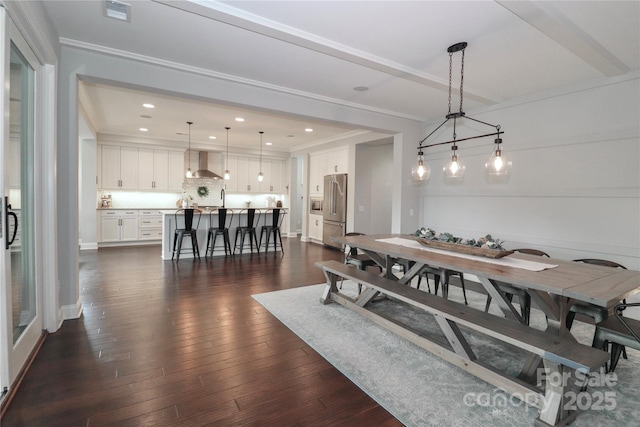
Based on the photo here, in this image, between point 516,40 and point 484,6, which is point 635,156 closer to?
point 516,40

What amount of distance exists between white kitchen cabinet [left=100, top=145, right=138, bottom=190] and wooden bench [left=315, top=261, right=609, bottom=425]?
7218 mm

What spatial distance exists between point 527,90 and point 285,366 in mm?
4368

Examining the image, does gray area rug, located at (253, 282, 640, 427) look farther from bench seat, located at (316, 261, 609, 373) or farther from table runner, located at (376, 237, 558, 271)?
table runner, located at (376, 237, 558, 271)

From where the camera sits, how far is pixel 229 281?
4.71m

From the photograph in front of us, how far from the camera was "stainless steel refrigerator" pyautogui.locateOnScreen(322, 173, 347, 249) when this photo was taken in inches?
292

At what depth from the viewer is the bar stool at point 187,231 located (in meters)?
5.94

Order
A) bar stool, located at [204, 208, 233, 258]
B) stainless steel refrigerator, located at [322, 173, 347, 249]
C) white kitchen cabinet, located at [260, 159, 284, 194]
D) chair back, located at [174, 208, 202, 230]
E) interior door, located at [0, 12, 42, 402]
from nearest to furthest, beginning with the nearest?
interior door, located at [0, 12, 42, 402] < chair back, located at [174, 208, 202, 230] < bar stool, located at [204, 208, 233, 258] < stainless steel refrigerator, located at [322, 173, 347, 249] < white kitchen cabinet, located at [260, 159, 284, 194]

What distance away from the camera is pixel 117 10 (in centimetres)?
247

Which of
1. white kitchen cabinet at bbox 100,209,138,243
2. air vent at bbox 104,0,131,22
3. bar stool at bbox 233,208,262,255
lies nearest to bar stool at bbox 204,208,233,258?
bar stool at bbox 233,208,262,255

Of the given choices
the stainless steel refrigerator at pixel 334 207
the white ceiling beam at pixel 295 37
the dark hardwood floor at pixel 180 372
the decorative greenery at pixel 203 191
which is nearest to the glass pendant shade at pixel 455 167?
the white ceiling beam at pixel 295 37

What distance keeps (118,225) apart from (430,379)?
778 centimetres

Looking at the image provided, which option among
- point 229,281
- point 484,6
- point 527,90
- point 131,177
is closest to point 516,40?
point 484,6

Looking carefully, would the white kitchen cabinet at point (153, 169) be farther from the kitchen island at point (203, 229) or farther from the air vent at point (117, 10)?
the air vent at point (117, 10)

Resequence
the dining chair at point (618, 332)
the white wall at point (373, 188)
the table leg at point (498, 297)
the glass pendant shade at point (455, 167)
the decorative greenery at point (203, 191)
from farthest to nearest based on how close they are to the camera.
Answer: the decorative greenery at point (203, 191)
the white wall at point (373, 188)
the glass pendant shade at point (455, 167)
the table leg at point (498, 297)
the dining chair at point (618, 332)
